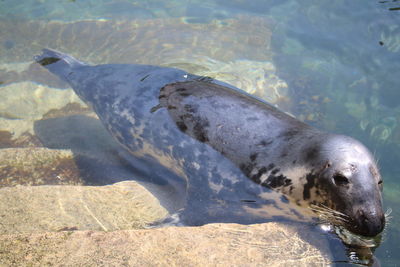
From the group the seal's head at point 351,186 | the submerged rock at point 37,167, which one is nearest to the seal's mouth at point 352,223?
the seal's head at point 351,186

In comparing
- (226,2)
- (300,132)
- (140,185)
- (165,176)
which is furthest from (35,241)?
(226,2)

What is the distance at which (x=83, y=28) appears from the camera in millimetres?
6629

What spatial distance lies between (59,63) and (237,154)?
3.05 meters

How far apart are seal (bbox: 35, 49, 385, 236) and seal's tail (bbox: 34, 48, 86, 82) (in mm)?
1134

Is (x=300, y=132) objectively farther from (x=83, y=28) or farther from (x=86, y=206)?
(x=83, y=28)

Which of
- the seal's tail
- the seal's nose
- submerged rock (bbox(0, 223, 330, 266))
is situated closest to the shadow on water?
the seal's tail

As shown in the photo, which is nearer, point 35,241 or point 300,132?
point 35,241

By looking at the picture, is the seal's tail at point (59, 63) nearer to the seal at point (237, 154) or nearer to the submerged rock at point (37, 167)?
the seal at point (237, 154)

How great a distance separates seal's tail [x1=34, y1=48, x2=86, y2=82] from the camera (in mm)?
4199

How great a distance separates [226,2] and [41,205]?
6.87 metres

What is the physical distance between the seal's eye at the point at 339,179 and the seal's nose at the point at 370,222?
0.20 metres

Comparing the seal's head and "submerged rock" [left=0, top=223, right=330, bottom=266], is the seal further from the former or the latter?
"submerged rock" [left=0, top=223, right=330, bottom=266]

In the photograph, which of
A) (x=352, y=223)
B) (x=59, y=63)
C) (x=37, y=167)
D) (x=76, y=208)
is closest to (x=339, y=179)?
(x=352, y=223)

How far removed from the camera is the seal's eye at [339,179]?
214 cm
